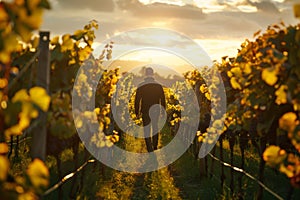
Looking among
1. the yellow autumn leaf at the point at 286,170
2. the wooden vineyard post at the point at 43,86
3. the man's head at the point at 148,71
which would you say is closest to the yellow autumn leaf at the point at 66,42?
the wooden vineyard post at the point at 43,86

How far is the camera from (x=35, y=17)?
2744mm

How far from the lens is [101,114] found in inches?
272

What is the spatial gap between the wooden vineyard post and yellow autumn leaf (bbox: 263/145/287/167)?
2.06 m

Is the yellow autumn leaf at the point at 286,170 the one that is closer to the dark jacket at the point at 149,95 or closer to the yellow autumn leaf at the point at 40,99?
the yellow autumn leaf at the point at 40,99

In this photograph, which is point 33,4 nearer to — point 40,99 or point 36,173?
point 40,99

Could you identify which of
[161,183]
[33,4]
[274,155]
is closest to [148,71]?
[161,183]

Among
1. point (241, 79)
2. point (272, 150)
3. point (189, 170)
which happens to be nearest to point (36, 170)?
point (272, 150)

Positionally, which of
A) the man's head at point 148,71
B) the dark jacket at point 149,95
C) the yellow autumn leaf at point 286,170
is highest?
the man's head at point 148,71

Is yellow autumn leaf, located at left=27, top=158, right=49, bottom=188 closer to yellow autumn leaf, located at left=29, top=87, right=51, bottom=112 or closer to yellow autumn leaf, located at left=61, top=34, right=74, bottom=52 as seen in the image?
yellow autumn leaf, located at left=29, top=87, right=51, bottom=112

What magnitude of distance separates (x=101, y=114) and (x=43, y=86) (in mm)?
2225

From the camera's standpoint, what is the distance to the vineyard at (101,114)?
9.72ft

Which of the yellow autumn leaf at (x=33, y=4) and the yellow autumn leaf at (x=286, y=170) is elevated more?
the yellow autumn leaf at (x=33, y=4)

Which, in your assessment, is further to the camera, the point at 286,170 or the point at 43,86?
the point at 43,86

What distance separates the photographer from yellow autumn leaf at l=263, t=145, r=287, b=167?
4.19 m
